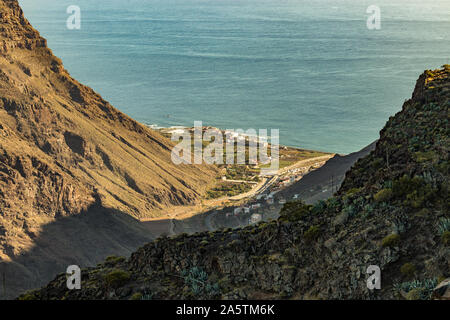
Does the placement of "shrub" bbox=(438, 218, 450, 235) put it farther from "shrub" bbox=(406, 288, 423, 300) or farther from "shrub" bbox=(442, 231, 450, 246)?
"shrub" bbox=(406, 288, 423, 300)

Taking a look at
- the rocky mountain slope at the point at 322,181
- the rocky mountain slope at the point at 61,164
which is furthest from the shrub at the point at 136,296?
the rocky mountain slope at the point at 322,181

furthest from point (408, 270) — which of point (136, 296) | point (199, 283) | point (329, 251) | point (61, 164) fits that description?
point (61, 164)

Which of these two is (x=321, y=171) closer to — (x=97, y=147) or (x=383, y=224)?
(x=97, y=147)

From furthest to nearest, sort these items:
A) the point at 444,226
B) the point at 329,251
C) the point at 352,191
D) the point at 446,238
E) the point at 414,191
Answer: the point at 352,191 → the point at 414,191 → the point at 329,251 → the point at 444,226 → the point at 446,238

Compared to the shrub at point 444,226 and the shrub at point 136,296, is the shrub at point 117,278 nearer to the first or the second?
the shrub at point 136,296

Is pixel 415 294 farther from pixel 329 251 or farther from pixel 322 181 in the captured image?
pixel 322 181
